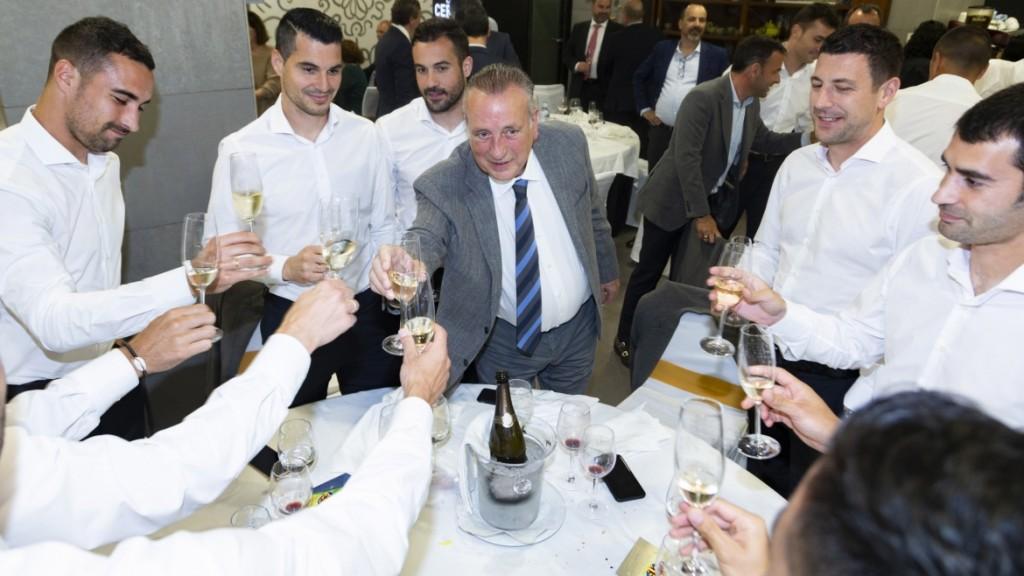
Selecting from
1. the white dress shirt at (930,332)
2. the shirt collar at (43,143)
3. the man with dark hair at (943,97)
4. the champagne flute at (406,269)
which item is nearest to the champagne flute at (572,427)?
the champagne flute at (406,269)

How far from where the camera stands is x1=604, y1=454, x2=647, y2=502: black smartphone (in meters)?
1.71

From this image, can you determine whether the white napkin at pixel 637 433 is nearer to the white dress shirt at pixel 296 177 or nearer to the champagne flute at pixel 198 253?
the champagne flute at pixel 198 253

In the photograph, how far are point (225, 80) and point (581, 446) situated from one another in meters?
2.63

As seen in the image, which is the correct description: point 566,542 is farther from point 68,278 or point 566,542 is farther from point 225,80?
point 225,80

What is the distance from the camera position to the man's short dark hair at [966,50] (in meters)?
3.97

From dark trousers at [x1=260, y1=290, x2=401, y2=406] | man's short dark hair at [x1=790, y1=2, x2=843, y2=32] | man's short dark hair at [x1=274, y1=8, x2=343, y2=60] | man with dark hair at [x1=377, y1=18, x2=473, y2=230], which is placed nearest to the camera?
man's short dark hair at [x1=274, y1=8, x2=343, y2=60]

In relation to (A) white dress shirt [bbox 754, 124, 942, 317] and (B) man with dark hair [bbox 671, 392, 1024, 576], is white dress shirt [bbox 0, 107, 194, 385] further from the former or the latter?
(A) white dress shirt [bbox 754, 124, 942, 317]

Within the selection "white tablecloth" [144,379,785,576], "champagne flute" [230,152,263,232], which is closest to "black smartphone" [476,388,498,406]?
"white tablecloth" [144,379,785,576]

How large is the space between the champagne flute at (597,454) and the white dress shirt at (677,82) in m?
5.23

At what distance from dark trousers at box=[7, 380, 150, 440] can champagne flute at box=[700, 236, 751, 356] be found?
2.08 m

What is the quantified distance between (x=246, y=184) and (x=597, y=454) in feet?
4.77

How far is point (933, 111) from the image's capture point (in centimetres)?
388

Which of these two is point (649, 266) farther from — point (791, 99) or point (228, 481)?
point (228, 481)

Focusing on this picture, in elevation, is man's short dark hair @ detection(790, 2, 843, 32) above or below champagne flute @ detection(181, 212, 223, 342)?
above
